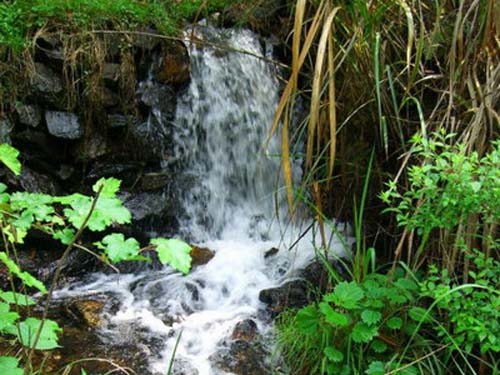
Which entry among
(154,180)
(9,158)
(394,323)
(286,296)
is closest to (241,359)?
(286,296)

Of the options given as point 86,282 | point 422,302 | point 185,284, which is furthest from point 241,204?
point 422,302

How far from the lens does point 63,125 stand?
376 centimetres

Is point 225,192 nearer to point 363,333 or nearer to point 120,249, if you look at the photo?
point 363,333

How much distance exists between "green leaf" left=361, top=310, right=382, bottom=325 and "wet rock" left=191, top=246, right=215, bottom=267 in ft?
6.41

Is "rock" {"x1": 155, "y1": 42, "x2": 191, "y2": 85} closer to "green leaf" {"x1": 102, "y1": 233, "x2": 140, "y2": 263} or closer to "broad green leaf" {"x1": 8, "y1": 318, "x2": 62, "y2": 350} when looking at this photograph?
"broad green leaf" {"x1": 8, "y1": 318, "x2": 62, "y2": 350}

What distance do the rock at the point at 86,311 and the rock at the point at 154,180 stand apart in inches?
46.3

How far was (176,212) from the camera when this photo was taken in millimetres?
4160

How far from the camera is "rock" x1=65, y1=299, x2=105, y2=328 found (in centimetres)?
288

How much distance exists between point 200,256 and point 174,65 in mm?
1592

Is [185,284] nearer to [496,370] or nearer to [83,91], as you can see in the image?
[83,91]

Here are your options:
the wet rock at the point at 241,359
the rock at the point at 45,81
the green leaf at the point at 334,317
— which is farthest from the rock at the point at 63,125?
the green leaf at the point at 334,317

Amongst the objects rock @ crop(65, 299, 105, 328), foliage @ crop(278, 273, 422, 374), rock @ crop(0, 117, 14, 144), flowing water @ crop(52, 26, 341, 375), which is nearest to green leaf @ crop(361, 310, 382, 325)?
foliage @ crop(278, 273, 422, 374)

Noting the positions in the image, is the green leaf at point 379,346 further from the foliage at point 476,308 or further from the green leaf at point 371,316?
the foliage at point 476,308

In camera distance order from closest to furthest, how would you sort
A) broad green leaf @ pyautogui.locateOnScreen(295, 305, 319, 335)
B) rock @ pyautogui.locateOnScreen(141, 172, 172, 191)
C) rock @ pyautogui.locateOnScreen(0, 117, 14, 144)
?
broad green leaf @ pyautogui.locateOnScreen(295, 305, 319, 335) → rock @ pyautogui.locateOnScreen(0, 117, 14, 144) → rock @ pyautogui.locateOnScreen(141, 172, 172, 191)
